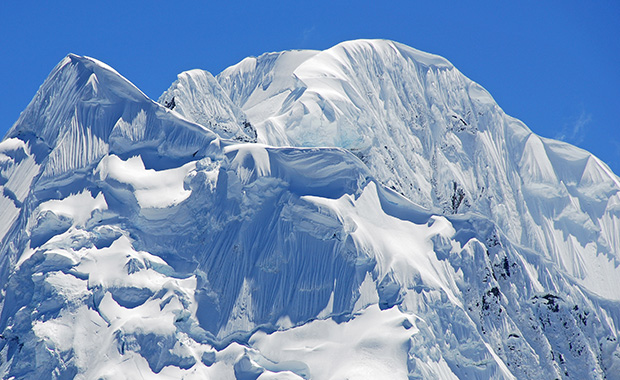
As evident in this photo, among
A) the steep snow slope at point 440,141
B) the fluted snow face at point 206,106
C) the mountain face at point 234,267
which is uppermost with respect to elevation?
the steep snow slope at point 440,141

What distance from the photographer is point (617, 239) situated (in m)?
78.9

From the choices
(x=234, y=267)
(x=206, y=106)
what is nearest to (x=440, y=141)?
(x=206, y=106)

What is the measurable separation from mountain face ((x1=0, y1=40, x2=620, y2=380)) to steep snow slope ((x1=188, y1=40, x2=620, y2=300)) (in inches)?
286

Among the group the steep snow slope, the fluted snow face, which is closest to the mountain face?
the fluted snow face

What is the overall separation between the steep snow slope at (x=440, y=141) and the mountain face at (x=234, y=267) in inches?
286

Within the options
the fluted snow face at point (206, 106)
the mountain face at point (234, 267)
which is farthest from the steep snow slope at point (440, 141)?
the mountain face at point (234, 267)

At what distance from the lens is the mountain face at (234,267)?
50938 mm

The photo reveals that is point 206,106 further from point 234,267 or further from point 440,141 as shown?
point 440,141

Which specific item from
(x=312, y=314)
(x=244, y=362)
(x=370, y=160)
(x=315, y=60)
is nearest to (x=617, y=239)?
(x=370, y=160)

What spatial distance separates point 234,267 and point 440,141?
112ft

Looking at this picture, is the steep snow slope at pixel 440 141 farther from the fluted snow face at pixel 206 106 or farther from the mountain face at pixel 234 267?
the mountain face at pixel 234 267

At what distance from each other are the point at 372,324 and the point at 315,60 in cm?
3632

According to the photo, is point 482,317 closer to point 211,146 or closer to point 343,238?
point 343,238

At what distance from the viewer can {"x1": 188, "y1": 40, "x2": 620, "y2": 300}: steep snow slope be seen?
7356cm
